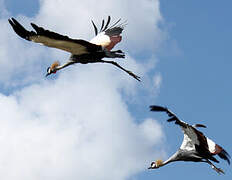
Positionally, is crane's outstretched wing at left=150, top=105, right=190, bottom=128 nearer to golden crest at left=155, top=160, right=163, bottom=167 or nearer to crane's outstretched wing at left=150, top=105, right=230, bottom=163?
crane's outstretched wing at left=150, top=105, right=230, bottom=163

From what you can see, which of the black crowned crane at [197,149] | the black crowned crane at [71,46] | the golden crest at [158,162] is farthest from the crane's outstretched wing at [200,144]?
the black crowned crane at [71,46]

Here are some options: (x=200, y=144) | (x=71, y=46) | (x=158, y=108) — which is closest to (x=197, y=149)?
(x=200, y=144)

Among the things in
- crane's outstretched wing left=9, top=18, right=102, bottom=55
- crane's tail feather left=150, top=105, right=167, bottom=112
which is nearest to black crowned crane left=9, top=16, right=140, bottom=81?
crane's outstretched wing left=9, top=18, right=102, bottom=55

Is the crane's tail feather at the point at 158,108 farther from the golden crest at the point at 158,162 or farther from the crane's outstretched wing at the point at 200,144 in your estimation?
the golden crest at the point at 158,162

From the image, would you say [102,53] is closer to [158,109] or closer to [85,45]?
[85,45]

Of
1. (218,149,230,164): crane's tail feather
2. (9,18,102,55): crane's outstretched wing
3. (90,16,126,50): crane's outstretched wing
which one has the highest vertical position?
(90,16,126,50): crane's outstretched wing

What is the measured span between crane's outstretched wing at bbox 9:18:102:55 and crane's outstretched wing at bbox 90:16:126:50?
8.94 feet

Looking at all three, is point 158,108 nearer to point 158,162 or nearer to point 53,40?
point 53,40

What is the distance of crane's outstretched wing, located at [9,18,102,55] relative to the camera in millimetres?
15797

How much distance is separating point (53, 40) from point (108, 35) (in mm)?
5556

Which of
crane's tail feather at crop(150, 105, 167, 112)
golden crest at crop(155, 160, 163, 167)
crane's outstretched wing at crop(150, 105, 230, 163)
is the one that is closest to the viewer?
Result: crane's tail feather at crop(150, 105, 167, 112)

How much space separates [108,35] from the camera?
21.4m

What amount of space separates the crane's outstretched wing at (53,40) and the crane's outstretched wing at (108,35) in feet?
8.94

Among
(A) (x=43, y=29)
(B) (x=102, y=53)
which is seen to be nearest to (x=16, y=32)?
(A) (x=43, y=29)
